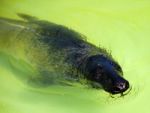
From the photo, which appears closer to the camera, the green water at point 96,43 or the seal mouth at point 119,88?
the seal mouth at point 119,88

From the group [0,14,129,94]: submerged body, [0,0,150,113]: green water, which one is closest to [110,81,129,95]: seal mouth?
[0,14,129,94]: submerged body

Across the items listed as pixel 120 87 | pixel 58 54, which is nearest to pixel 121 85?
pixel 120 87

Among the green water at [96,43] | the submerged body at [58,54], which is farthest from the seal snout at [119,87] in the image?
the green water at [96,43]

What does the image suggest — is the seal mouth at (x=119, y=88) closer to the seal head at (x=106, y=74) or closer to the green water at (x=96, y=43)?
the seal head at (x=106, y=74)

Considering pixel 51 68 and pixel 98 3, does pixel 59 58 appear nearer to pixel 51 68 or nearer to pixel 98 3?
pixel 51 68

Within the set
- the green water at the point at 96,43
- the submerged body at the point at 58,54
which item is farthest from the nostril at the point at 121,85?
the green water at the point at 96,43

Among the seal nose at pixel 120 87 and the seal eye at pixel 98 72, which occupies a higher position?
the seal eye at pixel 98 72
